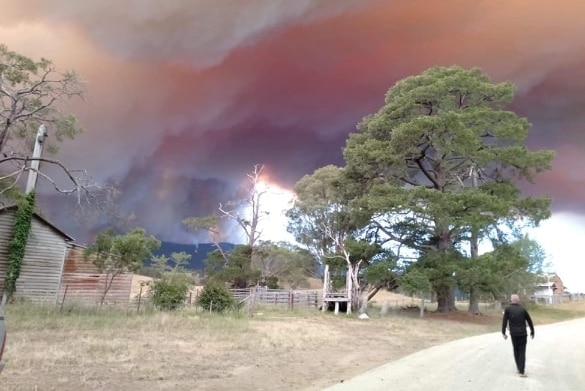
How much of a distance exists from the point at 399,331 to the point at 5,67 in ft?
71.6

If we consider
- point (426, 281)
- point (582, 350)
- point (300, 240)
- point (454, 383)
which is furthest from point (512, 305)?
point (300, 240)

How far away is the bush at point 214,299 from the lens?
78.7 feet

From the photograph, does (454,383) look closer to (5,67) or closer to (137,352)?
(137,352)

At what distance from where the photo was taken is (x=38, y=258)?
26.5m

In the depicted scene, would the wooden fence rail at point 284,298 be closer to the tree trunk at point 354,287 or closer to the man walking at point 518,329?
the tree trunk at point 354,287

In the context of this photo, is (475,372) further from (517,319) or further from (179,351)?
(179,351)

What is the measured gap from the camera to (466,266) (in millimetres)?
29125

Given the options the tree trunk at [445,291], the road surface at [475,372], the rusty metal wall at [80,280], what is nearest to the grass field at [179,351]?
the road surface at [475,372]

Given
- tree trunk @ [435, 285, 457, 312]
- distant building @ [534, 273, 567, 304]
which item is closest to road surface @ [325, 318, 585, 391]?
tree trunk @ [435, 285, 457, 312]

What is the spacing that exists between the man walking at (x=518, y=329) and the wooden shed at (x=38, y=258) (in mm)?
24206

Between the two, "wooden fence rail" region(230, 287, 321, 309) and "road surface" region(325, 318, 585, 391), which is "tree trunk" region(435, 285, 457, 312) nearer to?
"wooden fence rail" region(230, 287, 321, 309)

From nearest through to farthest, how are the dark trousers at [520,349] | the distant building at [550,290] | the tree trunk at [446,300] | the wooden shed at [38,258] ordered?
1. the dark trousers at [520,349]
2. the wooden shed at [38,258]
3. the tree trunk at [446,300]
4. the distant building at [550,290]

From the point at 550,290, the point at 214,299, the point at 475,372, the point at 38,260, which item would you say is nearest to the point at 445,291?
the point at 214,299

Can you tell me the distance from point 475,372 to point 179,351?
6845mm
